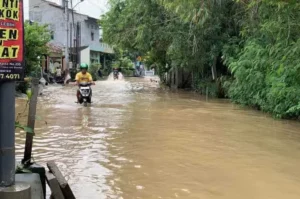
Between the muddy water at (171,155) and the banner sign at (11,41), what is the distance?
7.74 ft

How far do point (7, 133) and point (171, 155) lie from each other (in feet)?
Result: 14.6

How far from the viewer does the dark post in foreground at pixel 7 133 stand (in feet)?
11.6

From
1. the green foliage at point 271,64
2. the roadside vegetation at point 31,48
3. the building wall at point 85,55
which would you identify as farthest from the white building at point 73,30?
the green foliage at point 271,64

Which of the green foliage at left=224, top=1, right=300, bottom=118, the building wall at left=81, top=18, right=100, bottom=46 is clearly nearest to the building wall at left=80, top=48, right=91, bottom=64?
the building wall at left=81, top=18, right=100, bottom=46

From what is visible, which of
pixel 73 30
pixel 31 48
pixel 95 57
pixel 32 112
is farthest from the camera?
pixel 95 57

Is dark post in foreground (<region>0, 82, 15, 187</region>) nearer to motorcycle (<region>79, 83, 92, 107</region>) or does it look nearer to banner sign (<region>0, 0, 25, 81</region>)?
banner sign (<region>0, 0, 25, 81</region>)

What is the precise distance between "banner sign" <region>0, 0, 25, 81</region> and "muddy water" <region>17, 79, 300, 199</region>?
2.36 meters

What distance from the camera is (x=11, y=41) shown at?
3.48 meters

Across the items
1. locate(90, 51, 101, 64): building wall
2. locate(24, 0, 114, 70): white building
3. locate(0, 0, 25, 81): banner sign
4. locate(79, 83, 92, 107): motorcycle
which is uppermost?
locate(24, 0, 114, 70): white building

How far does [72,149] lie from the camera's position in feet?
26.6

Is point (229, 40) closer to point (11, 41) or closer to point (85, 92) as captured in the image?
point (85, 92)

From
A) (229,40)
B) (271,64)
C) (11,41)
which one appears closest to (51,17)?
(229,40)

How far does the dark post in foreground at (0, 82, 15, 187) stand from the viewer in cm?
354

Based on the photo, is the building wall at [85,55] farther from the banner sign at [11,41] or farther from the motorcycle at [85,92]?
the banner sign at [11,41]
